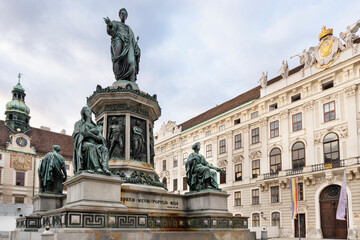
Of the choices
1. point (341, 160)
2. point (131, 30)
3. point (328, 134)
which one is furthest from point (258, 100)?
point (131, 30)

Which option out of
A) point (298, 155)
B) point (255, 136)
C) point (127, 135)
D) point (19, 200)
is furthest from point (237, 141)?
point (19, 200)

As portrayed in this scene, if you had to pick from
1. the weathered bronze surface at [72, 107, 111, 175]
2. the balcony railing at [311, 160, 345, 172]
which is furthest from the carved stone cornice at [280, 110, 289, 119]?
the weathered bronze surface at [72, 107, 111, 175]

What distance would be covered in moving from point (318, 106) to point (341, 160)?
220 inches

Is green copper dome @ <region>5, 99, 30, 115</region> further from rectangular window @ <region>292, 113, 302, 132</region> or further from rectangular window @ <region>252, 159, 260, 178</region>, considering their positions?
rectangular window @ <region>292, 113, 302, 132</region>

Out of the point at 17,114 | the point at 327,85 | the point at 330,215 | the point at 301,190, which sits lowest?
the point at 330,215

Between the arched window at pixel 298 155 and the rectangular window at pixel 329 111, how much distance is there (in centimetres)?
333

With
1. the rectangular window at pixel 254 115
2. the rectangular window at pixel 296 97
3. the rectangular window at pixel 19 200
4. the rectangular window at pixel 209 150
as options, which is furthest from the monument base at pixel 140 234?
the rectangular window at pixel 19 200

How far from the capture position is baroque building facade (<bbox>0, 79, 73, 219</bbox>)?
161 ft

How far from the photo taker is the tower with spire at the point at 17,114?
5594cm

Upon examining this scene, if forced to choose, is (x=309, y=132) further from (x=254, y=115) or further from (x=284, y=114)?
(x=254, y=115)

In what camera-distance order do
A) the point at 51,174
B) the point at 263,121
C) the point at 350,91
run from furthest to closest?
1. the point at 263,121
2. the point at 350,91
3. the point at 51,174

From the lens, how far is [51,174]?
1184 cm

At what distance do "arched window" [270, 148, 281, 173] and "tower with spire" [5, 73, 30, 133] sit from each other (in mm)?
38998

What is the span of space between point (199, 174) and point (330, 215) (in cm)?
2199
